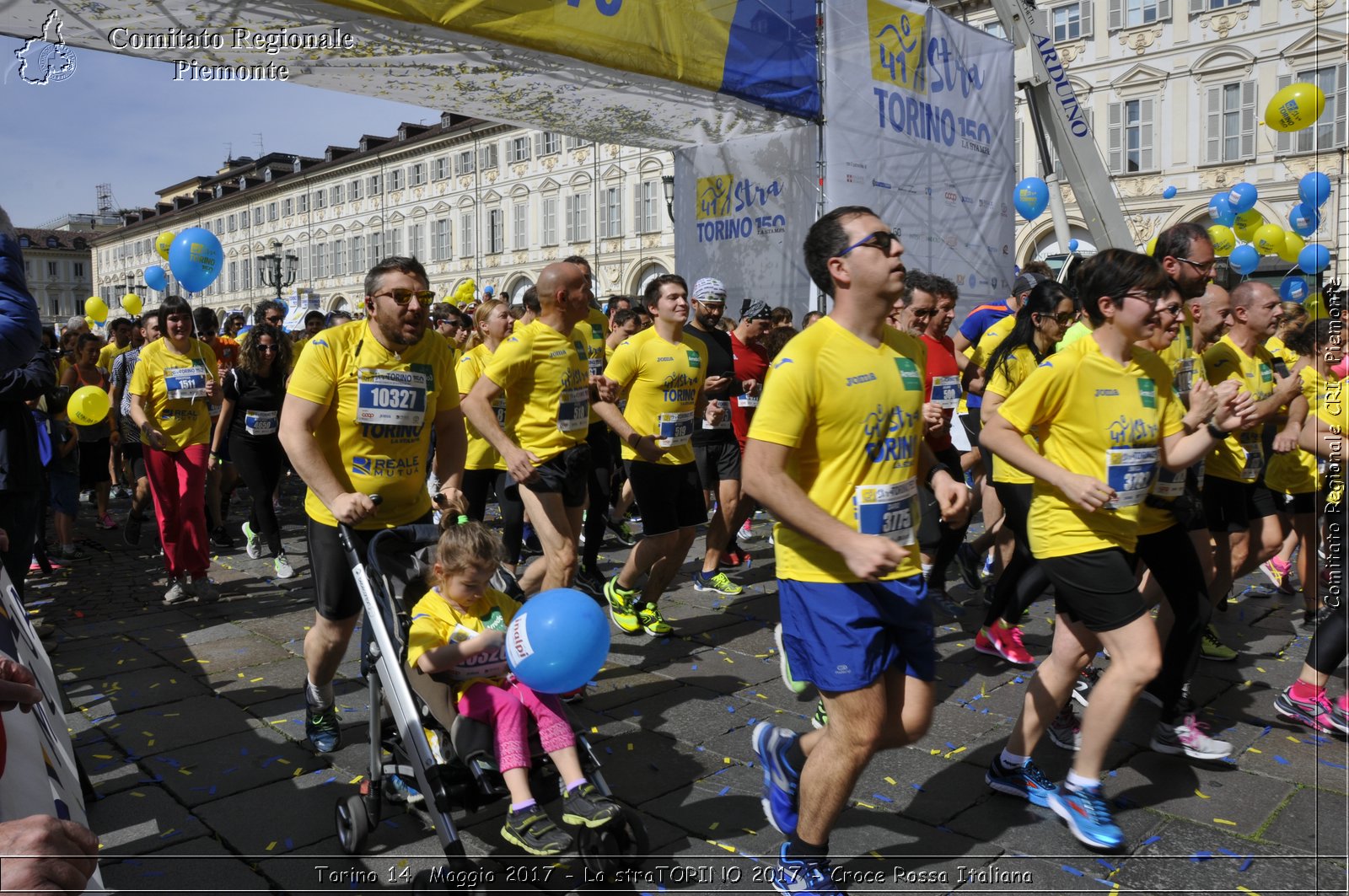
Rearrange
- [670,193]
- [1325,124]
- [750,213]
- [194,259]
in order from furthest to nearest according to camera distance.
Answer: [1325,124] → [670,193] → [194,259] → [750,213]

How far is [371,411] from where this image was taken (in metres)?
3.92

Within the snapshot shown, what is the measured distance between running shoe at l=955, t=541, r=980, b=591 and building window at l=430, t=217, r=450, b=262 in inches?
1948

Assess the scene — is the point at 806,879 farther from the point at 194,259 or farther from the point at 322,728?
the point at 194,259

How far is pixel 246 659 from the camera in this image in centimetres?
559

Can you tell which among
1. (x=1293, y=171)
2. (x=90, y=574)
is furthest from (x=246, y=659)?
(x=1293, y=171)

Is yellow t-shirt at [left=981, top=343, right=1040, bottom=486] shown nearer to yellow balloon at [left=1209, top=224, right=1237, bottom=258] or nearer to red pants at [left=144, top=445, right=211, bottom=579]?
red pants at [left=144, top=445, right=211, bottom=579]

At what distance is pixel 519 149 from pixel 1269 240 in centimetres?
3885

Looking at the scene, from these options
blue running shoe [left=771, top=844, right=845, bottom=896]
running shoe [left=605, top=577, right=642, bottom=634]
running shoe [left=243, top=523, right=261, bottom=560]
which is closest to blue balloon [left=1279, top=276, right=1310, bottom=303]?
running shoe [left=605, top=577, right=642, bottom=634]

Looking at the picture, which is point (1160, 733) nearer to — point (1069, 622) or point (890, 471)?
point (1069, 622)

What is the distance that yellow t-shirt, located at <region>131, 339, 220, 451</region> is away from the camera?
6.98 m

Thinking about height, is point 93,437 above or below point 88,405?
below

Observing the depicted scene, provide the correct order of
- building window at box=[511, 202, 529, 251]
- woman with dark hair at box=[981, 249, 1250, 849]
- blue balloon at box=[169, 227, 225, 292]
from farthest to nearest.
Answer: building window at box=[511, 202, 529, 251]
blue balloon at box=[169, 227, 225, 292]
woman with dark hair at box=[981, 249, 1250, 849]

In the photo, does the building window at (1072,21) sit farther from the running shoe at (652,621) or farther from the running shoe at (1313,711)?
the running shoe at (1313,711)

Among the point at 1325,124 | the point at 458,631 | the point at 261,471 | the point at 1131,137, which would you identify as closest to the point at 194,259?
the point at 261,471
